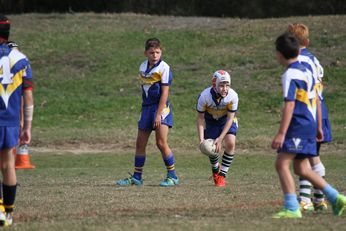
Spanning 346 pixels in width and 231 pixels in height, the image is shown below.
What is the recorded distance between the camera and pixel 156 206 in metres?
9.91

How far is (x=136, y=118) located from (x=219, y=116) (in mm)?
11728

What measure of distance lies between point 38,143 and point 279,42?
13.8 meters

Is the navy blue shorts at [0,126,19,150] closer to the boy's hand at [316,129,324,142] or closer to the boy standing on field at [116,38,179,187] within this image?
the boy's hand at [316,129,324,142]

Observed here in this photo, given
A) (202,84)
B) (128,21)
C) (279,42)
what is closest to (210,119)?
(279,42)

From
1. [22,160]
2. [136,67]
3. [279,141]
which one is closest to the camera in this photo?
[279,141]

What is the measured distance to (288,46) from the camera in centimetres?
862

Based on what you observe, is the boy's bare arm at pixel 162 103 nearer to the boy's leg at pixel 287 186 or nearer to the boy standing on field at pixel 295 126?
the boy standing on field at pixel 295 126

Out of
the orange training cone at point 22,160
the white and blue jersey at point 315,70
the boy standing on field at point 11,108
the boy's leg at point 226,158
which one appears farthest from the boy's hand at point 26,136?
the orange training cone at point 22,160

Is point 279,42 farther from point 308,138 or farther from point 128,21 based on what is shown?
point 128,21

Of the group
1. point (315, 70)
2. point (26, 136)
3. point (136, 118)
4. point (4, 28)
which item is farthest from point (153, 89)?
point (136, 118)

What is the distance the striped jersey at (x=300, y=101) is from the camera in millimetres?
8562

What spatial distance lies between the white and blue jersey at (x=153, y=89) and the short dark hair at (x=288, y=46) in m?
3.98

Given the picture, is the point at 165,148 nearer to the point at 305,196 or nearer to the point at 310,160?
the point at 310,160

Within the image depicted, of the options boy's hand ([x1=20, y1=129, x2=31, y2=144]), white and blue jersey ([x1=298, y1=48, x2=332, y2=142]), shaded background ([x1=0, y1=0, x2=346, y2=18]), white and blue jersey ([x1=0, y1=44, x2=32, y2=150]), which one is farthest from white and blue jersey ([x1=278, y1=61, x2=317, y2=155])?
shaded background ([x1=0, y1=0, x2=346, y2=18])
